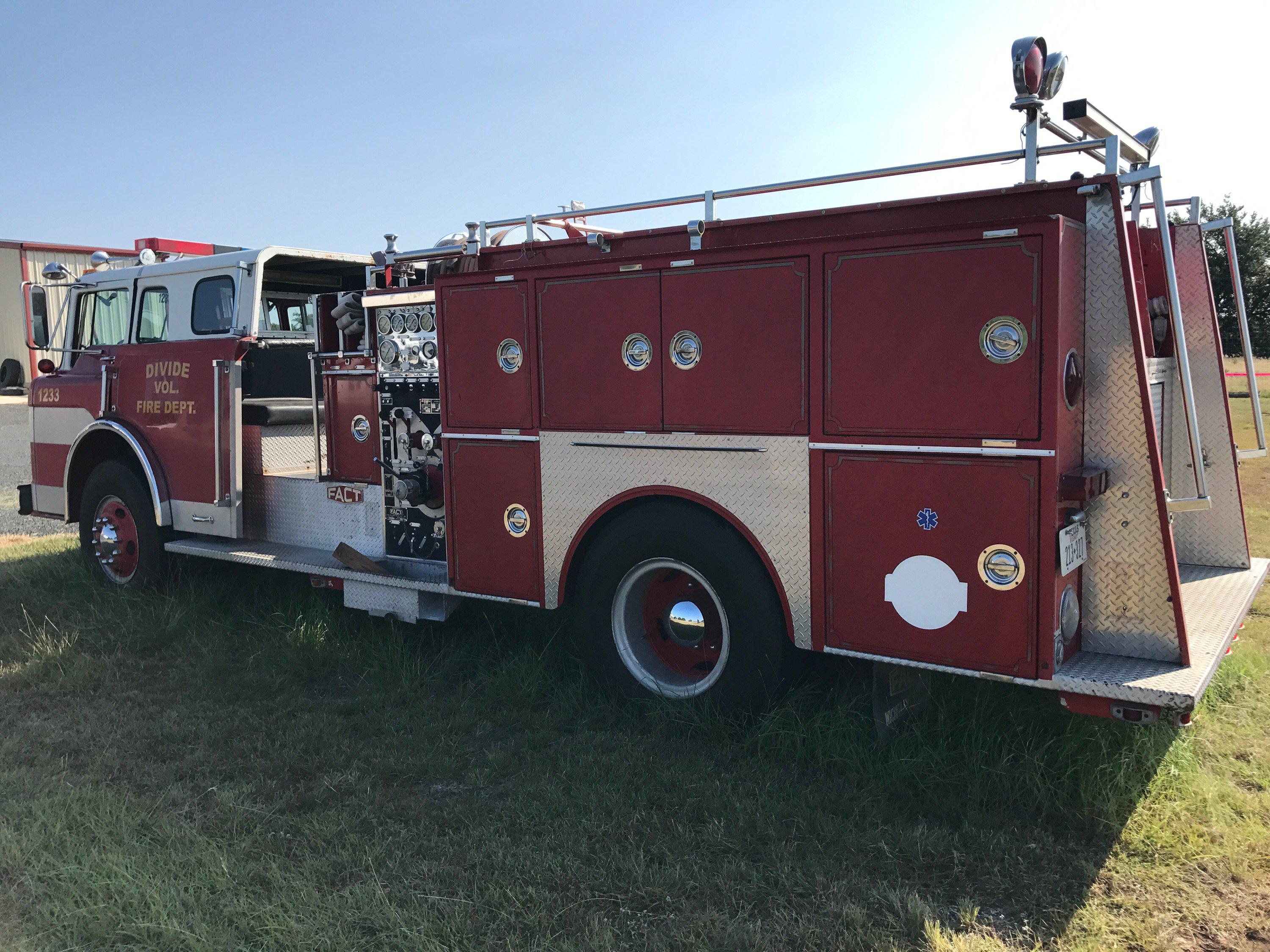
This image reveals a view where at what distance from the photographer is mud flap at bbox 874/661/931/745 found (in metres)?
4.11

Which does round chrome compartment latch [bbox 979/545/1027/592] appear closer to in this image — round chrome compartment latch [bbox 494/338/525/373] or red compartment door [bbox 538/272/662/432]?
red compartment door [bbox 538/272/662/432]

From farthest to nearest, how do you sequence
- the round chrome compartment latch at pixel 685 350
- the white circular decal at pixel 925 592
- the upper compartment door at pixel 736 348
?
the round chrome compartment latch at pixel 685 350 < the upper compartment door at pixel 736 348 < the white circular decal at pixel 925 592

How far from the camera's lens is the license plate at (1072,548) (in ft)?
11.6

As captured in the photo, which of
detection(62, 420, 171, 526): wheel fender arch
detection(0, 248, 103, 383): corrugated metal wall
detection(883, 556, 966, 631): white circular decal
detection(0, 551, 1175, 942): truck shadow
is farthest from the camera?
detection(0, 248, 103, 383): corrugated metal wall

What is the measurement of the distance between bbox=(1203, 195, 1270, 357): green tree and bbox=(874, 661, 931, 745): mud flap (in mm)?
21647

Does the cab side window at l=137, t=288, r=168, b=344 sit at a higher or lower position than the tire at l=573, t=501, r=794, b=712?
higher

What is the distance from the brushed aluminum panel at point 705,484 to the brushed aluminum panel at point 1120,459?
1.06m

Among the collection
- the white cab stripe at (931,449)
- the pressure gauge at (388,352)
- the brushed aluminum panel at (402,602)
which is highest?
the pressure gauge at (388,352)

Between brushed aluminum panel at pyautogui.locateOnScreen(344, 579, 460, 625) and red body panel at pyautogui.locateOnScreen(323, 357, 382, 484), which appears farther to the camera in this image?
red body panel at pyautogui.locateOnScreen(323, 357, 382, 484)

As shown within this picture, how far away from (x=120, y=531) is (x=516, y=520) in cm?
374

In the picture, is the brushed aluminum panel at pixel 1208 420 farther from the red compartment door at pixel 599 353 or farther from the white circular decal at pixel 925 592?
the red compartment door at pixel 599 353

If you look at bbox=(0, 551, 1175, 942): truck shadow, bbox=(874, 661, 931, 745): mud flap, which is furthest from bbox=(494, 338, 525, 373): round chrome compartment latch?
bbox=(874, 661, 931, 745): mud flap

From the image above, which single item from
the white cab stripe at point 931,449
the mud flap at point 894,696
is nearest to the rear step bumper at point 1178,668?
the mud flap at point 894,696

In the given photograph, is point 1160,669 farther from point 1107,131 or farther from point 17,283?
point 17,283
